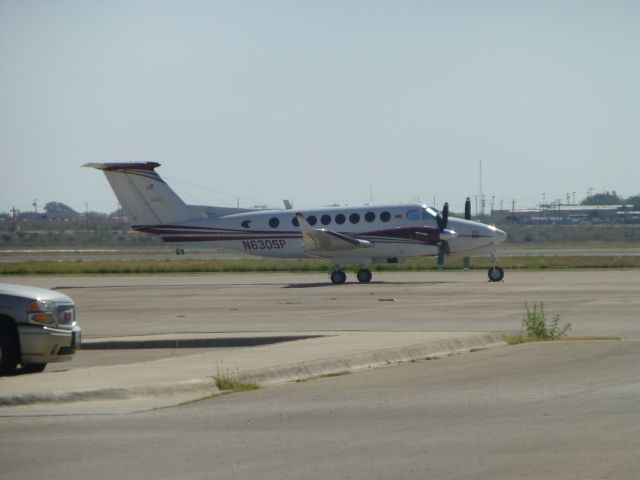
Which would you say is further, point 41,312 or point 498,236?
point 498,236

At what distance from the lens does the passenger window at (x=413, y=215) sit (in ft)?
137

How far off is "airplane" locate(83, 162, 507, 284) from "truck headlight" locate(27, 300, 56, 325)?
27.6 m

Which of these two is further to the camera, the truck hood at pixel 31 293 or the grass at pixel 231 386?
the truck hood at pixel 31 293

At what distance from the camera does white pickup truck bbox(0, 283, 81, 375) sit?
13695mm

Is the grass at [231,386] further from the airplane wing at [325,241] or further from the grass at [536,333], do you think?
the airplane wing at [325,241]

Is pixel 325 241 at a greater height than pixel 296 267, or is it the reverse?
pixel 325 241

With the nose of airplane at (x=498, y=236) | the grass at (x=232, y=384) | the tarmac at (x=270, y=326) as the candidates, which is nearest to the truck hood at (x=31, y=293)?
the tarmac at (x=270, y=326)

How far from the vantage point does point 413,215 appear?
42000 millimetres

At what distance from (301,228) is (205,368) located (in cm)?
2739

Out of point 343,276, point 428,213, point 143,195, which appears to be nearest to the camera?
point 343,276

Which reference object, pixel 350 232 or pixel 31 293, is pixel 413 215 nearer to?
pixel 350 232

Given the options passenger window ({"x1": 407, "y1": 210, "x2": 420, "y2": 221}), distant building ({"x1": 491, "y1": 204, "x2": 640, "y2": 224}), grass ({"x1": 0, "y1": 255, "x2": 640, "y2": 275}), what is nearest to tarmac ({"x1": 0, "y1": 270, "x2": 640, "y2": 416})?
passenger window ({"x1": 407, "y1": 210, "x2": 420, "y2": 221})

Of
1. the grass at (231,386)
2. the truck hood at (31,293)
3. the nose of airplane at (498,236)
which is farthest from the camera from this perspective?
the nose of airplane at (498,236)

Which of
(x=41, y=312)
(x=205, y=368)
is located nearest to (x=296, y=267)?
(x=205, y=368)
